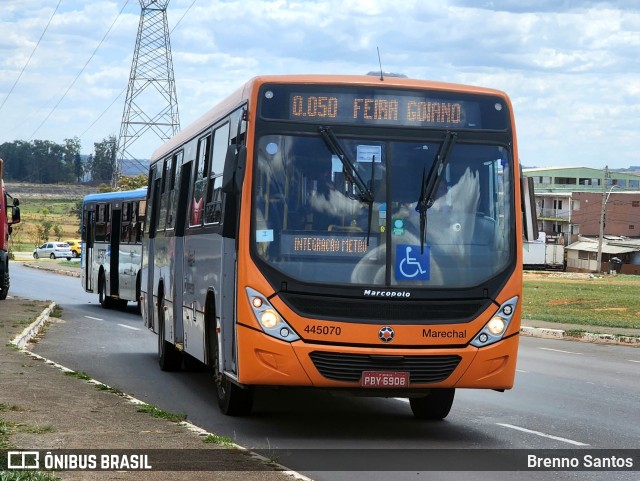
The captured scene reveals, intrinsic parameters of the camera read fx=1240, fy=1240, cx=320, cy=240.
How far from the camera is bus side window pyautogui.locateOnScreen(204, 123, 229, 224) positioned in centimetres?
1295

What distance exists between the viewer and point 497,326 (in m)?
11.4

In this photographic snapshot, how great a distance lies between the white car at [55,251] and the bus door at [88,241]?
2202 inches

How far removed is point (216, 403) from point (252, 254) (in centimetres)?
331

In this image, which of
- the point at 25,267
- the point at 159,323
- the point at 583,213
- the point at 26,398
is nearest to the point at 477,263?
the point at 26,398

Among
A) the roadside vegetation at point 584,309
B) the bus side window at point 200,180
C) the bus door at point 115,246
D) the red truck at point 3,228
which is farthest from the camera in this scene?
the red truck at point 3,228

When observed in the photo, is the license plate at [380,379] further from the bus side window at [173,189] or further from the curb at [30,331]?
the curb at [30,331]

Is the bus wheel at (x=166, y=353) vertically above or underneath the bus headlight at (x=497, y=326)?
underneath

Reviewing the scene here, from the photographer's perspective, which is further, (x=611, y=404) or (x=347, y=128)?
(x=611, y=404)

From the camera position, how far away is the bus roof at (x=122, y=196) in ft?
98.2

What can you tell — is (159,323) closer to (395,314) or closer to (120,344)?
(120,344)

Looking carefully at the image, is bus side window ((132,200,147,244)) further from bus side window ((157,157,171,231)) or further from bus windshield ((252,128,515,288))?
bus windshield ((252,128,515,288))

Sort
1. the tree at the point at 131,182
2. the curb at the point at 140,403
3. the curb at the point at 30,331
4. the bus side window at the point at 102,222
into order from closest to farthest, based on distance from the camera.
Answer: the curb at the point at 140,403
the curb at the point at 30,331
the bus side window at the point at 102,222
the tree at the point at 131,182

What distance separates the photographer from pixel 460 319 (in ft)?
37.1

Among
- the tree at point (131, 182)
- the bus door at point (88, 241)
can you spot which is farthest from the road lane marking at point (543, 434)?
the tree at point (131, 182)
